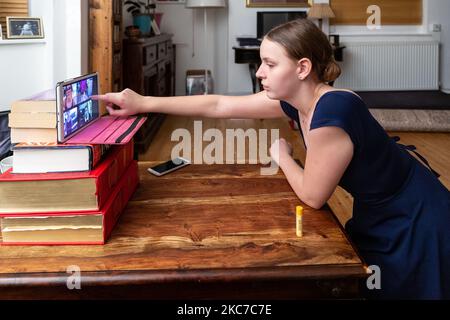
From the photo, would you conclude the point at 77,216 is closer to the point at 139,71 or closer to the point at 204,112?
the point at 204,112

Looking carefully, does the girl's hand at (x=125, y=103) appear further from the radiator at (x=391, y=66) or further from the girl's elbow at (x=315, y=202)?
the radiator at (x=391, y=66)

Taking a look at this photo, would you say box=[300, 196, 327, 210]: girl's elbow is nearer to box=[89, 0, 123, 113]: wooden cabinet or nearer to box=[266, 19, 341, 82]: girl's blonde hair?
box=[266, 19, 341, 82]: girl's blonde hair

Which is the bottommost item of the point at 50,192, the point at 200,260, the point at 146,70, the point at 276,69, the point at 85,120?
the point at 200,260

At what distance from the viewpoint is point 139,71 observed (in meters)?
4.35

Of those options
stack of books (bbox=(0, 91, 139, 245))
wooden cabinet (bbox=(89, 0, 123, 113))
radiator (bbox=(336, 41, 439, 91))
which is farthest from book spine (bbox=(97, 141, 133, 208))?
radiator (bbox=(336, 41, 439, 91))

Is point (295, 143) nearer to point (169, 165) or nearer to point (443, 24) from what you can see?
point (169, 165)

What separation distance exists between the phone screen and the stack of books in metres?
0.43

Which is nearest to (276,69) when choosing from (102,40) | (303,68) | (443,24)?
(303,68)

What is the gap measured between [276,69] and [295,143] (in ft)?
12.2

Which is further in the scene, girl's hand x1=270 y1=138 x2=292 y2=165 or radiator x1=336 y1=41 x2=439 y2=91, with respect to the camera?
radiator x1=336 y1=41 x2=439 y2=91

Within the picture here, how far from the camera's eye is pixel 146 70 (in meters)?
4.51

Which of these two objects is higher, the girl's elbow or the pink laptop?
the pink laptop

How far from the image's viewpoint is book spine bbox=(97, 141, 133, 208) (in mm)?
967
